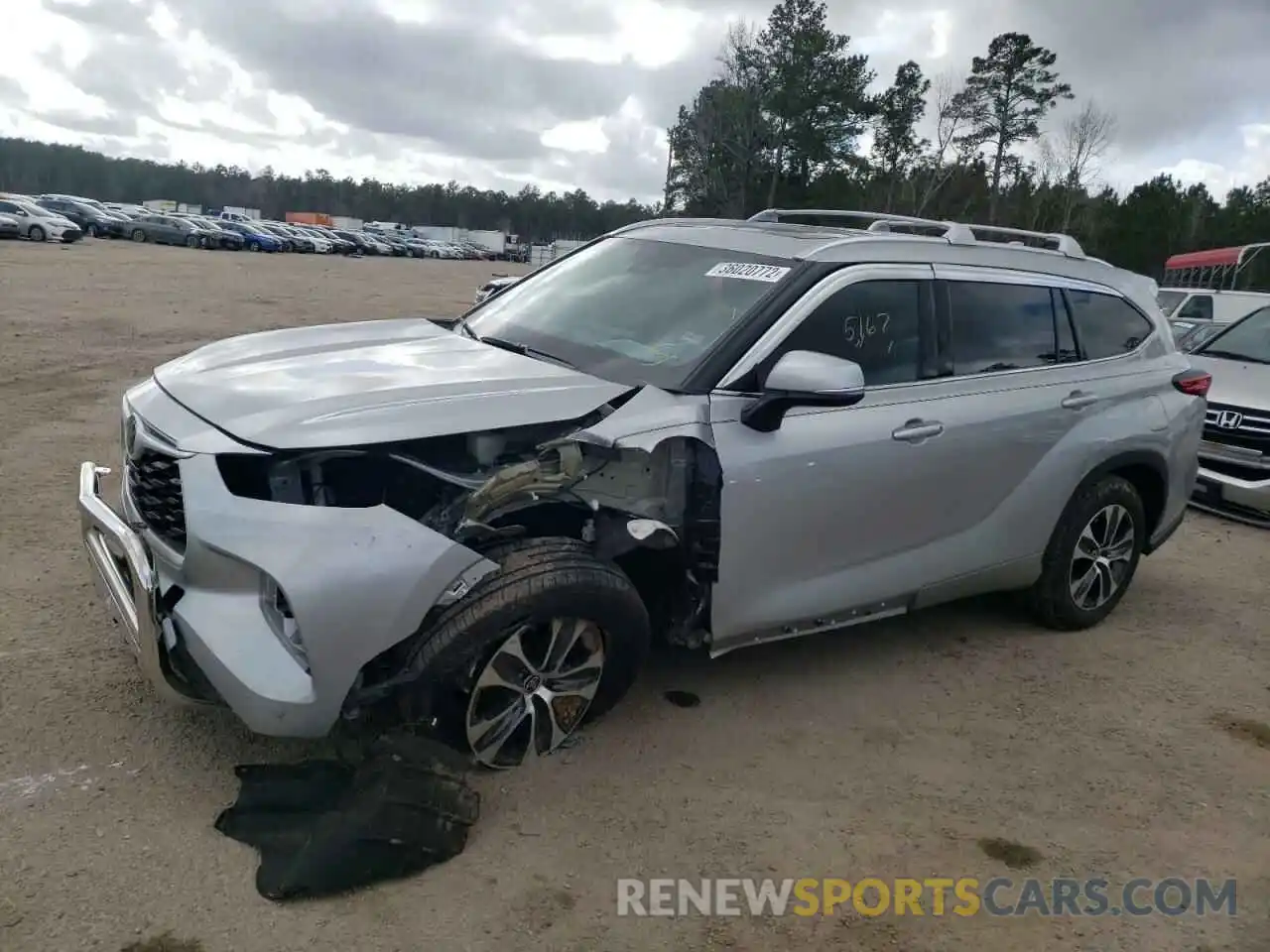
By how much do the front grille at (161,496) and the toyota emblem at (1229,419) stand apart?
23.7 feet

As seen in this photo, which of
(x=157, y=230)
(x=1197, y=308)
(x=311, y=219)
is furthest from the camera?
(x=311, y=219)

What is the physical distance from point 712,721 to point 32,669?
2564mm

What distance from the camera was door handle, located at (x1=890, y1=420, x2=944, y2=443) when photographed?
12.9 ft

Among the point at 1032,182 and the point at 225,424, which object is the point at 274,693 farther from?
the point at 1032,182

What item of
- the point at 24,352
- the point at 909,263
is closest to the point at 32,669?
the point at 909,263

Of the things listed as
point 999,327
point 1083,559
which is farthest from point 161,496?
point 1083,559

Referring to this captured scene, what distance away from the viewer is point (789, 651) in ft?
14.9

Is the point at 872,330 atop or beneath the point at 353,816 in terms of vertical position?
atop

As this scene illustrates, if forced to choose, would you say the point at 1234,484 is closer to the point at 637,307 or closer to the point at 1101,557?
the point at 1101,557

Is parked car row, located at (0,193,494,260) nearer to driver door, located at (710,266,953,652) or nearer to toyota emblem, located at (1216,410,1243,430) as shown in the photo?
toyota emblem, located at (1216,410,1243,430)

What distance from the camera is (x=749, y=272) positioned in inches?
157

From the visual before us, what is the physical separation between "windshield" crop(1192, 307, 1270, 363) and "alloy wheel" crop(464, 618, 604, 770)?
7157mm

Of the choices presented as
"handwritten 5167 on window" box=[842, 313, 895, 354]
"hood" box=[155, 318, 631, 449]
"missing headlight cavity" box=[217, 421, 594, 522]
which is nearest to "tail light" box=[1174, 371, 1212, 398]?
"handwritten 5167 on window" box=[842, 313, 895, 354]

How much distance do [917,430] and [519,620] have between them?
182cm
